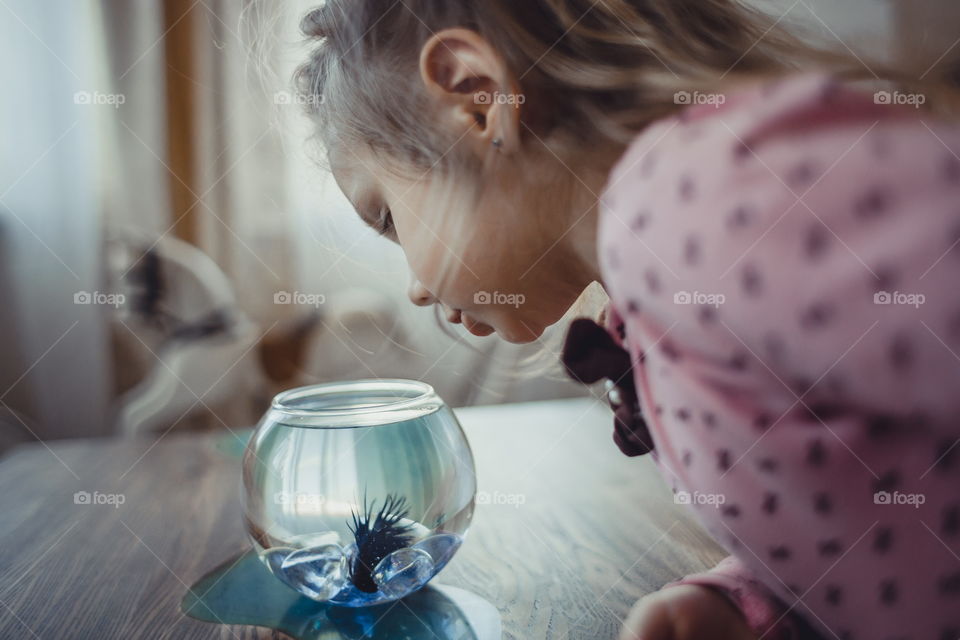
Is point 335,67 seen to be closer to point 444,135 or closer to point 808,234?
point 444,135

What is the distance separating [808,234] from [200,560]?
364mm

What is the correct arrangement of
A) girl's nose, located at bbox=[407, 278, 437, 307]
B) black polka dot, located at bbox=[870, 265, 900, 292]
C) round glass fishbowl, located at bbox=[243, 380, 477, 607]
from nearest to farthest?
black polka dot, located at bbox=[870, 265, 900, 292], round glass fishbowl, located at bbox=[243, 380, 477, 607], girl's nose, located at bbox=[407, 278, 437, 307]

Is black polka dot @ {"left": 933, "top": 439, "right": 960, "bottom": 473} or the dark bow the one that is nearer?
black polka dot @ {"left": 933, "top": 439, "right": 960, "bottom": 473}

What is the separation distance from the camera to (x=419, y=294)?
51cm

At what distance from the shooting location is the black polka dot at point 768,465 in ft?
0.96

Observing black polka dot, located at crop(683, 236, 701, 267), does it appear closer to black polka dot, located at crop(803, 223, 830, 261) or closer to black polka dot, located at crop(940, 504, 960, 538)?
black polka dot, located at crop(803, 223, 830, 261)

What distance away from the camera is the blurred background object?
0.51 metres

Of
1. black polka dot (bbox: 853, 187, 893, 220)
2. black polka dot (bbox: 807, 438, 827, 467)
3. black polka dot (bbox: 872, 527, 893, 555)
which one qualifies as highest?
black polka dot (bbox: 853, 187, 893, 220)

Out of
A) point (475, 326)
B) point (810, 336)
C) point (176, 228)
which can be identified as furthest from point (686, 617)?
point (176, 228)

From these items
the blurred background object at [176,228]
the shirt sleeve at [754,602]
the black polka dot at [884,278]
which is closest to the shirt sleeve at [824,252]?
the black polka dot at [884,278]

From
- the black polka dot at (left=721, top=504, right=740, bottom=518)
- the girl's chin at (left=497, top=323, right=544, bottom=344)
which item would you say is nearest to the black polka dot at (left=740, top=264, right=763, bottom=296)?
the black polka dot at (left=721, top=504, right=740, bottom=518)

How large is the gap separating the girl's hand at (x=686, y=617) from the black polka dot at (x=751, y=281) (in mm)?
153

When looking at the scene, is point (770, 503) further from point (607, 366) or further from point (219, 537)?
point (219, 537)

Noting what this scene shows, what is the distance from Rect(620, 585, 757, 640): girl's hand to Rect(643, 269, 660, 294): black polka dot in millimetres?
146
